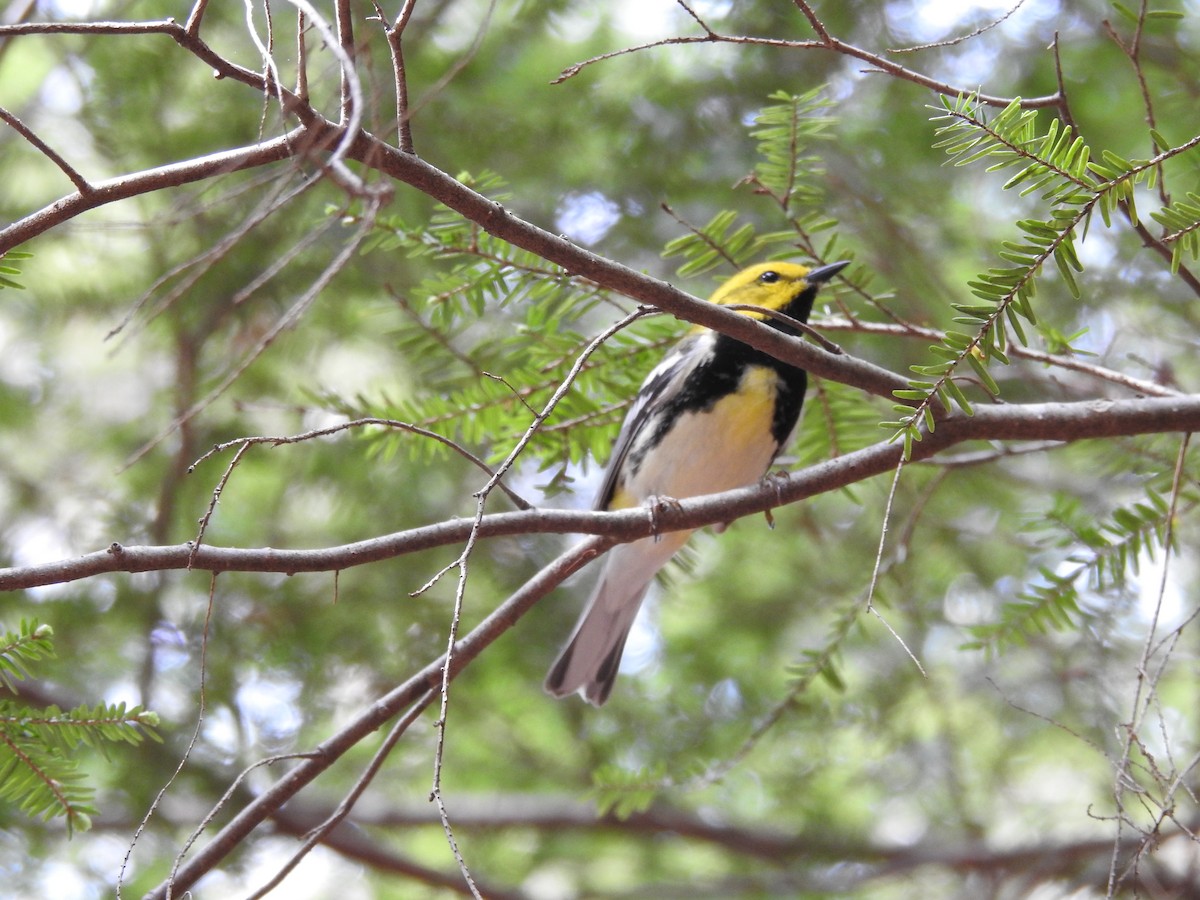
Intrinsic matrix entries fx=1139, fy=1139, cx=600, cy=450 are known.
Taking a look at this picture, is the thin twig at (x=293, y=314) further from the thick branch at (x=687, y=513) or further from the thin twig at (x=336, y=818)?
the thin twig at (x=336, y=818)

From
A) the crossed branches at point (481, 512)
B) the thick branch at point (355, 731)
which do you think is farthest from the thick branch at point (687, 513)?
the thick branch at point (355, 731)

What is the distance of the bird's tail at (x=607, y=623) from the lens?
339 cm

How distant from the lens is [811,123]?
2.47m

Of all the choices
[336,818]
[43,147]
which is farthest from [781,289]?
[43,147]

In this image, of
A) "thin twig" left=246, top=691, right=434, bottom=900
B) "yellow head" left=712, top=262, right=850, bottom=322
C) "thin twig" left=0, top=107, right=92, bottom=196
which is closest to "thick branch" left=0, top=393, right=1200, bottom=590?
"thin twig" left=246, top=691, right=434, bottom=900

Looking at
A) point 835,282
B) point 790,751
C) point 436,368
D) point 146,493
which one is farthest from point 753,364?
point 146,493

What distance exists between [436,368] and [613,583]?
3.13 ft

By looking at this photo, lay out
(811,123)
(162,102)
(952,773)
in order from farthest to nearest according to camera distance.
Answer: (952,773) < (162,102) < (811,123)

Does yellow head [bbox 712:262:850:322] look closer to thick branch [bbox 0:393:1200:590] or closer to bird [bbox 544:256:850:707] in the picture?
bird [bbox 544:256:850:707]

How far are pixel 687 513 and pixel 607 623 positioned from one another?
53.2 inches

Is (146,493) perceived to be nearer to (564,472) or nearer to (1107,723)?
(564,472)

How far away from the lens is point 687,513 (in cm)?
222

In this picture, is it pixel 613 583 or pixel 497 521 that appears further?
pixel 613 583

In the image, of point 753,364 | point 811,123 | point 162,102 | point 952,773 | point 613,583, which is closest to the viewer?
point 811,123
